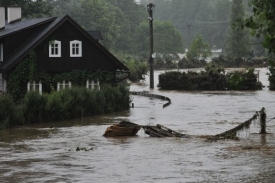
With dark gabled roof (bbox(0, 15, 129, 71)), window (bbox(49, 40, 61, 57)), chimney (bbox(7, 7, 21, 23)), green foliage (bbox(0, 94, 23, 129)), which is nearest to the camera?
green foliage (bbox(0, 94, 23, 129))

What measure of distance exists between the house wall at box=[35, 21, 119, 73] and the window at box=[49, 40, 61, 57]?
228 millimetres

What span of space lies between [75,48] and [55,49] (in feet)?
5.39

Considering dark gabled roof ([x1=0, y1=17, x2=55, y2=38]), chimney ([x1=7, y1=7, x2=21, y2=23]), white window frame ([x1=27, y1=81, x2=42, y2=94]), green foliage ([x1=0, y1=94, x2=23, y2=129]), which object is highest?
chimney ([x1=7, y1=7, x2=21, y2=23])

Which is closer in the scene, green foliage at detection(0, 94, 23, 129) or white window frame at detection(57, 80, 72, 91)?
green foliage at detection(0, 94, 23, 129)

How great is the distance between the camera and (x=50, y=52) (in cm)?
4953

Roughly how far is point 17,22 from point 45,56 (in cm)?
778

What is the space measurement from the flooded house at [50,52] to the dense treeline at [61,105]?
3817 millimetres

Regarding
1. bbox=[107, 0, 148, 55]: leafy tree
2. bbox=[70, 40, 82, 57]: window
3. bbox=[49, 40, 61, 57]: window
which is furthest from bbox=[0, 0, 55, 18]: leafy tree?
bbox=[107, 0, 148, 55]: leafy tree

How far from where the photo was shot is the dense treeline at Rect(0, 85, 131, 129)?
3819 cm

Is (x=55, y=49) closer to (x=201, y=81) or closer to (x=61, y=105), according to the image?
(x=61, y=105)

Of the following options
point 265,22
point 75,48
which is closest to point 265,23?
point 265,22

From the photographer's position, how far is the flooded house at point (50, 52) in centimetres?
4788

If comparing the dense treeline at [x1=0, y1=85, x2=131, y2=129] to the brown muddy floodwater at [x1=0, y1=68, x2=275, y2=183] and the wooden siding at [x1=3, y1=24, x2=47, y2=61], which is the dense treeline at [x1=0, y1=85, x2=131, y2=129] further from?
the wooden siding at [x1=3, y1=24, x2=47, y2=61]

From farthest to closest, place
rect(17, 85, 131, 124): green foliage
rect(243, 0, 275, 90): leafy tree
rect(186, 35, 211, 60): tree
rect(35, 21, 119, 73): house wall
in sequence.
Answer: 1. rect(186, 35, 211, 60): tree
2. rect(35, 21, 119, 73): house wall
3. rect(17, 85, 131, 124): green foliage
4. rect(243, 0, 275, 90): leafy tree
